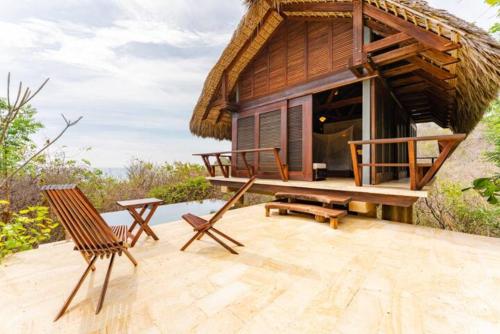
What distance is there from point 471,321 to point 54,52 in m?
7.48

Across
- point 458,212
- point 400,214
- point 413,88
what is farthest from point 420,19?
point 458,212

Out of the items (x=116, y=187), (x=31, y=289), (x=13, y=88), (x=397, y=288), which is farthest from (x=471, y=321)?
(x=116, y=187)

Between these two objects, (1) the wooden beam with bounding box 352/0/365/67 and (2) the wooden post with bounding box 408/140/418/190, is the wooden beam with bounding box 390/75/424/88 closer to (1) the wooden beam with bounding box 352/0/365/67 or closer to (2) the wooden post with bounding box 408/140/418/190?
(1) the wooden beam with bounding box 352/0/365/67

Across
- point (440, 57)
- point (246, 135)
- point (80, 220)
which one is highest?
point (440, 57)

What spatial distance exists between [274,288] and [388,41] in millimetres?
4186

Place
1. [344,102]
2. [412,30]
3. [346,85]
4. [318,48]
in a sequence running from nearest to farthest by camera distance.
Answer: [412,30]
[318,48]
[346,85]
[344,102]

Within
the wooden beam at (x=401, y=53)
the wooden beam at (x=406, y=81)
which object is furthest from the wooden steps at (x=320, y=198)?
the wooden beam at (x=406, y=81)

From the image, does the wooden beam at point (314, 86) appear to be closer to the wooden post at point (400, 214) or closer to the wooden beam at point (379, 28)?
the wooden beam at point (379, 28)

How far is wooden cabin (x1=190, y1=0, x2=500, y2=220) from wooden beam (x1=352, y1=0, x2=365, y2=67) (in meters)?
0.02

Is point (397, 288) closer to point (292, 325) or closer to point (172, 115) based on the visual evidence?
point (292, 325)

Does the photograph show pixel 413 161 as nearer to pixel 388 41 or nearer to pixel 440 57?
pixel 440 57

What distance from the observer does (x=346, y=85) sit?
5082 millimetres

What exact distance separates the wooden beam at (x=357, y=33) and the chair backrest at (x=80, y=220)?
14.8 feet

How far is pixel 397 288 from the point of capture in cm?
163
